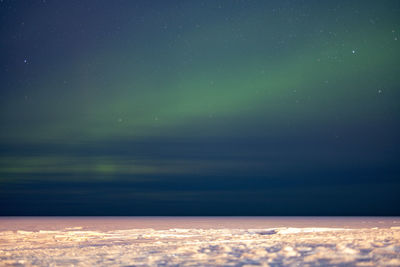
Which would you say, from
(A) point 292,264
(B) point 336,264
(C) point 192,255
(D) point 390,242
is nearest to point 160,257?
(C) point 192,255

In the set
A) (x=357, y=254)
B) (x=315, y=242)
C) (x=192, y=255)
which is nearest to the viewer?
(x=357, y=254)

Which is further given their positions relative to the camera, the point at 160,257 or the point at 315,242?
the point at 315,242

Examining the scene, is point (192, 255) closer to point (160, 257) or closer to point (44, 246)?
point (160, 257)

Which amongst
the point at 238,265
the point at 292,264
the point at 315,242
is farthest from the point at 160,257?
the point at 315,242

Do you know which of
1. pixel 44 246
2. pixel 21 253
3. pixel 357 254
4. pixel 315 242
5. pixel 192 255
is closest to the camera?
pixel 357 254

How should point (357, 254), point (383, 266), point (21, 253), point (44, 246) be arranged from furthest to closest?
point (44, 246) → point (21, 253) → point (357, 254) → point (383, 266)

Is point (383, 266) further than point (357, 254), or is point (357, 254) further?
point (357, 254)

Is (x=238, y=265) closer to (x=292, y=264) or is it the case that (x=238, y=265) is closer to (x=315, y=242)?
(x=292, y=264)

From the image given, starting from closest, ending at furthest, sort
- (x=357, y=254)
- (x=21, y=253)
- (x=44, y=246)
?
(x=357, y=254)
(x=21, y=253)
(x=44, y=246)
